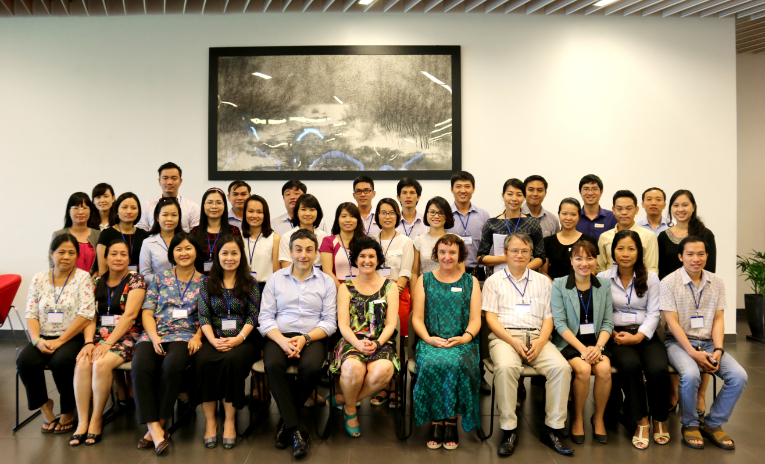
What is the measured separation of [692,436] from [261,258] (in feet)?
10.3

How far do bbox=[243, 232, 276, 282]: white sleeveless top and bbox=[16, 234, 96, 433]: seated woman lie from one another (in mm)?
1092

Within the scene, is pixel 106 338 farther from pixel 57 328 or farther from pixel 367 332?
pixel 367 332

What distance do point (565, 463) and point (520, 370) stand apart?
55 cm

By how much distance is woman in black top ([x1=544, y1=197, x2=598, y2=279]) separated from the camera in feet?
11.7

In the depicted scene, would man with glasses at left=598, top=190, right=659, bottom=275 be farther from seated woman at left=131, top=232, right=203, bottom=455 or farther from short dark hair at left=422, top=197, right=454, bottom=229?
seated woman at left=131, top=232, right=203, bottom=455

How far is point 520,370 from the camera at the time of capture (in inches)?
116

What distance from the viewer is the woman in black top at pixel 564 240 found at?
3.58 meters

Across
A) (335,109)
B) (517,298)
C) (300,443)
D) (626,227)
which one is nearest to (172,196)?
(335,109)

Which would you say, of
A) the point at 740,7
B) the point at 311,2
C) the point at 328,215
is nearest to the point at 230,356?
the point at 328,215

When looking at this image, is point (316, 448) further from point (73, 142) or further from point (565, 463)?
point (73, 142)

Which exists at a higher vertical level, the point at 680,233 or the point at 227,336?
the point at 680,233

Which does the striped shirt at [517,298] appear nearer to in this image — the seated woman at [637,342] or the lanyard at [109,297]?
the seated woman at [637,342]

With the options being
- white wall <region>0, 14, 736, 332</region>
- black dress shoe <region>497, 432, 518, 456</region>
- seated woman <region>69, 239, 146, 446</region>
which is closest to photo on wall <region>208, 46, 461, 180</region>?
white wall <region>0, 14, 736, 332</region>

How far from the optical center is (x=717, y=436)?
9.60 ft
